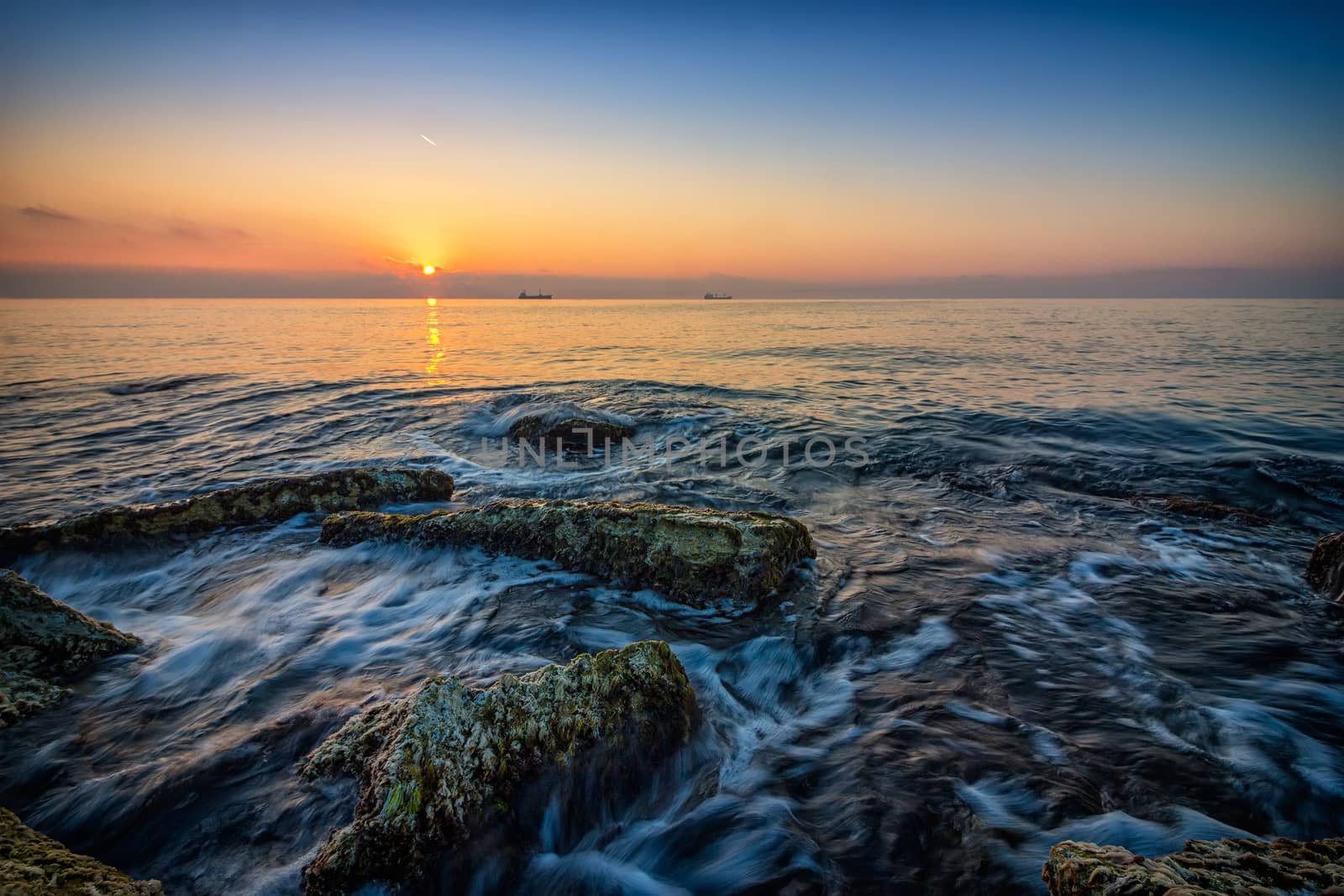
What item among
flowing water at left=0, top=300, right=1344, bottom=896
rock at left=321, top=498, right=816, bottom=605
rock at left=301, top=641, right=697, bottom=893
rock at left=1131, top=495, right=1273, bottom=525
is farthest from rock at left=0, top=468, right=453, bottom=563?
rock at left=1131, top=495, right=1273, bottom=525

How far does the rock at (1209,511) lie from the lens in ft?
22.7

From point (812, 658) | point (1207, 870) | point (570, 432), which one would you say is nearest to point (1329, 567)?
point (812, 658)

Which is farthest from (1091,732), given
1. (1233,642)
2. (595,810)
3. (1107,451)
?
(1107,451)

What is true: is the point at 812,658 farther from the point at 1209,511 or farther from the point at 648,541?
the point at 1209,511

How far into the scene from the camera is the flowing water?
290cm

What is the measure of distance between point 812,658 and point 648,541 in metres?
1.65

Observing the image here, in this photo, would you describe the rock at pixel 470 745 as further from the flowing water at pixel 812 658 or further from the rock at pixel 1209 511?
the rock at pixel 1209 511

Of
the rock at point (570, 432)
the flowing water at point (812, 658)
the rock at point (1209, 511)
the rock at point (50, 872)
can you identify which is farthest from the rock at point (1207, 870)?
the rock at point (570, 432)

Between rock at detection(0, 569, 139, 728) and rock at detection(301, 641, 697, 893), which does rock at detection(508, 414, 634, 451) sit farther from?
rock at detection(301, 641, 697, 893)

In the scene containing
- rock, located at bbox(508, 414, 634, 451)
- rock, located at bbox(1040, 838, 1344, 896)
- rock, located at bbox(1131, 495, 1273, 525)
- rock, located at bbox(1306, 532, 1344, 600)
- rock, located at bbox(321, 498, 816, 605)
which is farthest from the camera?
rock, located at bbox(508, 414, 634, 451)

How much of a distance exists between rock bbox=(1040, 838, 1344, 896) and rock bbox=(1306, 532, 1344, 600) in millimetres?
4695

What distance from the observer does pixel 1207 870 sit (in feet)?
6.01

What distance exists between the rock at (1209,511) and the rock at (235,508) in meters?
9.65

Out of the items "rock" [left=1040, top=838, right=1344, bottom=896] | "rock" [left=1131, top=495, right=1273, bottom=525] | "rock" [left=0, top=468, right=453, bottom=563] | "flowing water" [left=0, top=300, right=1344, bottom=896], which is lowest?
"flowing water" [left=0, top=300, right=1344, bottom=896]
